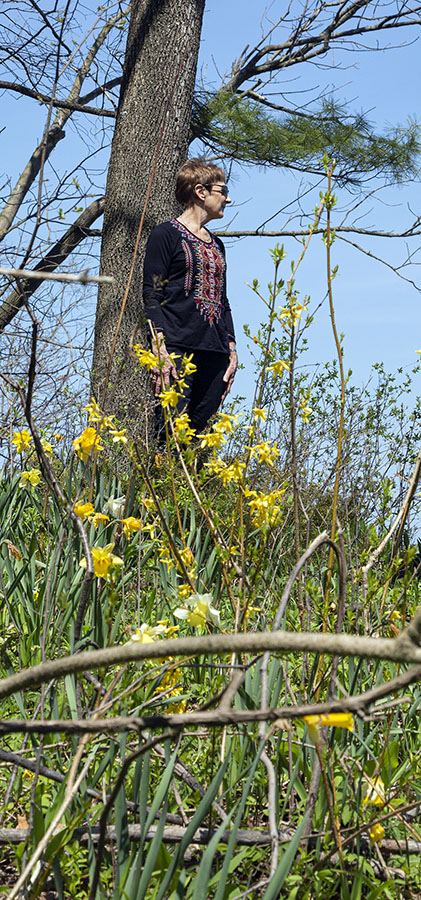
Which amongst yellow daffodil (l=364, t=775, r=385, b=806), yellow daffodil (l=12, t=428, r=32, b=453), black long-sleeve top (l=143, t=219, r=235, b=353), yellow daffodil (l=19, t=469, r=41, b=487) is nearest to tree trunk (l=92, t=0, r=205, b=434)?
black long-sleeve top (l=143, t=219, r=235, b=353)

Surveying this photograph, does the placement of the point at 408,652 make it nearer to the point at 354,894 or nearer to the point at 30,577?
the point at 354,894

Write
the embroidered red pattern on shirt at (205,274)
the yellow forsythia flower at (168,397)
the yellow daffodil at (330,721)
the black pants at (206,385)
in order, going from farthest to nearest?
the black pants at (206,385) → the embroidered red pattern on shirt at (205,274) → the yellow forsythia flower at (168,397) → the yellow daffodil at (330,721)

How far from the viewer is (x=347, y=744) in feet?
5.89

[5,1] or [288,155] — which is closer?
[5,1]

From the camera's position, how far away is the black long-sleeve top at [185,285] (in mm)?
4262

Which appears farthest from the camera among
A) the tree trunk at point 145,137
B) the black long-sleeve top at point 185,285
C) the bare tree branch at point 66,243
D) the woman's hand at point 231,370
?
the bare tree branch at point 66,243

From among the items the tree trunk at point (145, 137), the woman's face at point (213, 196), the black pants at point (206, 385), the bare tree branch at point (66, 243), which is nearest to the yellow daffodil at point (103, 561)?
the black pants at point (206, 385)

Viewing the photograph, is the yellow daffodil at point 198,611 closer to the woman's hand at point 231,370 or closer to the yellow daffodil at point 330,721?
the yellow daffodil at point 330,721

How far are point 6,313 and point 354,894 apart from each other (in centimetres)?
723

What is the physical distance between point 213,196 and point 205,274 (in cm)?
41

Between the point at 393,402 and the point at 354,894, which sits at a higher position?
the point at 393,402

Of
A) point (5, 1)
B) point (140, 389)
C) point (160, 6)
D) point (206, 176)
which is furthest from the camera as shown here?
point (5, 1)

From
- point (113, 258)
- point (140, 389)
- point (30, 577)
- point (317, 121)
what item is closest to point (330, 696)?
point (30, 577)

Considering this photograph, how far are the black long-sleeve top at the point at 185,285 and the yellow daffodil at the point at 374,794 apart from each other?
299cm
